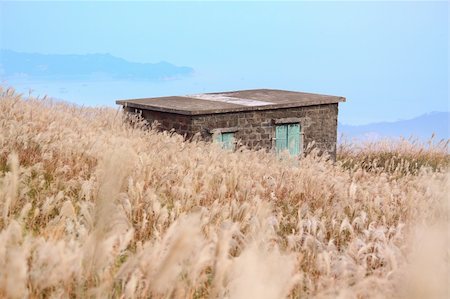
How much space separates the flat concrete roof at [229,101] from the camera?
655 inches

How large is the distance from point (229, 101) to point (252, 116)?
1.23m

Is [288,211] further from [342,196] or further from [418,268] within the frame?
[418,268]

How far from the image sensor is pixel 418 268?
7.77ft

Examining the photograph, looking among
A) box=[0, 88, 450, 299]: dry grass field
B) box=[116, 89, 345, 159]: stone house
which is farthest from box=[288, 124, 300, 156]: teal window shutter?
box=[0, 88, 450, 299]: dry grass field

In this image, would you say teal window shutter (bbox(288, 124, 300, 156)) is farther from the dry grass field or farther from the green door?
the dry grass field

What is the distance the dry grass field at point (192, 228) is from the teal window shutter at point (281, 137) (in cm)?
691

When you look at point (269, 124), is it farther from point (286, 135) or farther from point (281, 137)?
point (286, 135)

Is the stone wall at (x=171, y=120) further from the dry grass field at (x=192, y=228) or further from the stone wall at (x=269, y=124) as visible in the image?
the dry grass field at (x=192, y=228)

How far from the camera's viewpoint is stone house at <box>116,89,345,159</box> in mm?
16438

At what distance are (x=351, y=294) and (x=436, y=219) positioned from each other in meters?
3.38

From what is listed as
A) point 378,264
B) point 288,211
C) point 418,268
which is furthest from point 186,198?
point 418,268

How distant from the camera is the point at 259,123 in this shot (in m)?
17.6

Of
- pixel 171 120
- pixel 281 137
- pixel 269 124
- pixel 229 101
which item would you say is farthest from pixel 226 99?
pixel 171 120

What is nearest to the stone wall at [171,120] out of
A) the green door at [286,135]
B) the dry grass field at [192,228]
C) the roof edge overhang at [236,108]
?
the roof edge overhang at [236,108]
